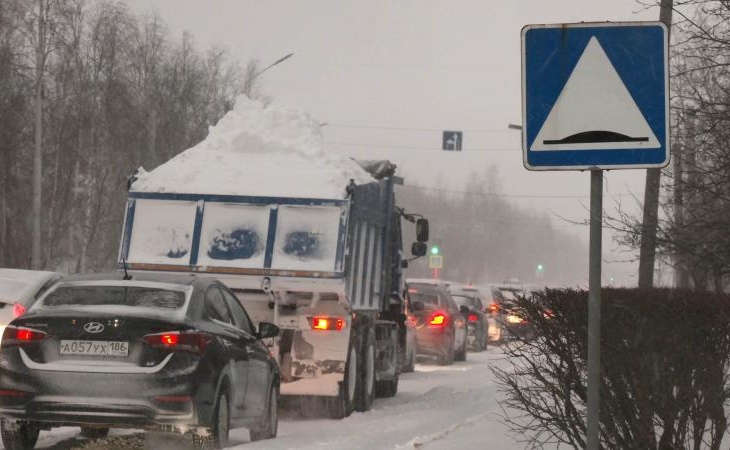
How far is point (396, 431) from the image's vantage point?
1351 centimetres

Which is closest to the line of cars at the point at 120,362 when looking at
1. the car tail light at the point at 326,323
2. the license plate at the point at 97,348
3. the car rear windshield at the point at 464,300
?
the license plate at the point at 97,348

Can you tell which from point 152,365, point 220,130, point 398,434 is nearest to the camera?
point 152,365

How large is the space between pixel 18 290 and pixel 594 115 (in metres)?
12.4

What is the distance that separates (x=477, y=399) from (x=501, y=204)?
15954 centimetres

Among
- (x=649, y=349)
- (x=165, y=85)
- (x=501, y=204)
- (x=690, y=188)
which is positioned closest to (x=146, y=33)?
(x=165, y=85)

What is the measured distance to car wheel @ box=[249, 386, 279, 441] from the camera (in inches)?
510

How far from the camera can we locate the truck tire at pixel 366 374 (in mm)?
17375

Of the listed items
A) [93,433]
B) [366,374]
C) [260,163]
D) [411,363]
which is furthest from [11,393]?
[411,363]

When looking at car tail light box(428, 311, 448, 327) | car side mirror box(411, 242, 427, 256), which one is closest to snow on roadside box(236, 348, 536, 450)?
car side mirror box(411, 242, 427, 256)

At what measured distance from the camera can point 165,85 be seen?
71375 millimetres

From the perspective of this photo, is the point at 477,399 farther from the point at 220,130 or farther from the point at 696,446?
the point at 696,446

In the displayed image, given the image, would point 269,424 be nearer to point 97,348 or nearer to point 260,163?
point 97,348

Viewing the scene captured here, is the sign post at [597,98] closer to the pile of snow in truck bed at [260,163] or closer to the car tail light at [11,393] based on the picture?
the car tail light at [11,393]

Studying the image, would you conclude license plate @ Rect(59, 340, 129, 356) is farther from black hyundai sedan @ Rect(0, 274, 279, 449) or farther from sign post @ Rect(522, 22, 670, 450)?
sign post @ Rect(522, 22, 670, 450)
